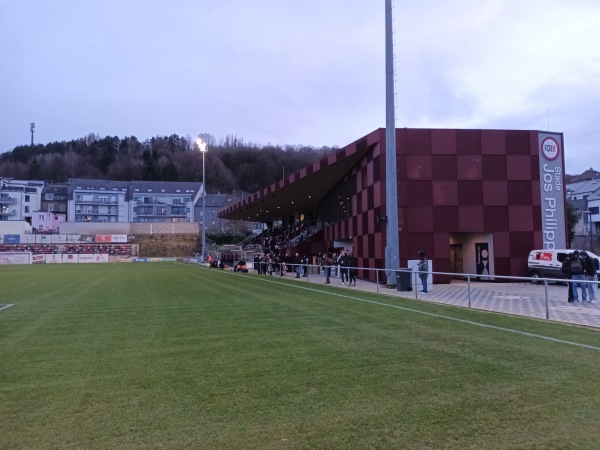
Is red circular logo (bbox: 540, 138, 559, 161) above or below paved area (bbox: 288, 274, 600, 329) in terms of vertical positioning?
above

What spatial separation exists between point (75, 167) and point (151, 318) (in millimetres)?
129137

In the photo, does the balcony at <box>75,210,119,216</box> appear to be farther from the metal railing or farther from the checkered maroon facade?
the metal railing

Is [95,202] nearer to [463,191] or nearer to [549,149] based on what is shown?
[463,191]

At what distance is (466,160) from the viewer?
2408 cm

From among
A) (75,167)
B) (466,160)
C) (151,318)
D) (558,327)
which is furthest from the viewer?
(75,167)

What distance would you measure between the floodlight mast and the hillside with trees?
89911 millimetres

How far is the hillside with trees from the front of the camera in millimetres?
120375

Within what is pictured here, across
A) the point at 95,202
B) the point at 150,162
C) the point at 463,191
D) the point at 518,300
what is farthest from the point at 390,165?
the point at 150,162

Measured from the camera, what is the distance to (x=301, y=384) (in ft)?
17.4

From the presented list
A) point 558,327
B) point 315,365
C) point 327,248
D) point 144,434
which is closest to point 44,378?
point 144,434

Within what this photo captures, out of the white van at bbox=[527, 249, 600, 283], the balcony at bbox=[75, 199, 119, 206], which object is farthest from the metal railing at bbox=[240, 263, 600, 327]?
the balcony at bbox=[75, 199, 119, 206]

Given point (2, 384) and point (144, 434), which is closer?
point (144, 434)

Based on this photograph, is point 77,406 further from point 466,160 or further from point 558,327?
point 466,160

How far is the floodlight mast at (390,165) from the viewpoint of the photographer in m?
18.3
